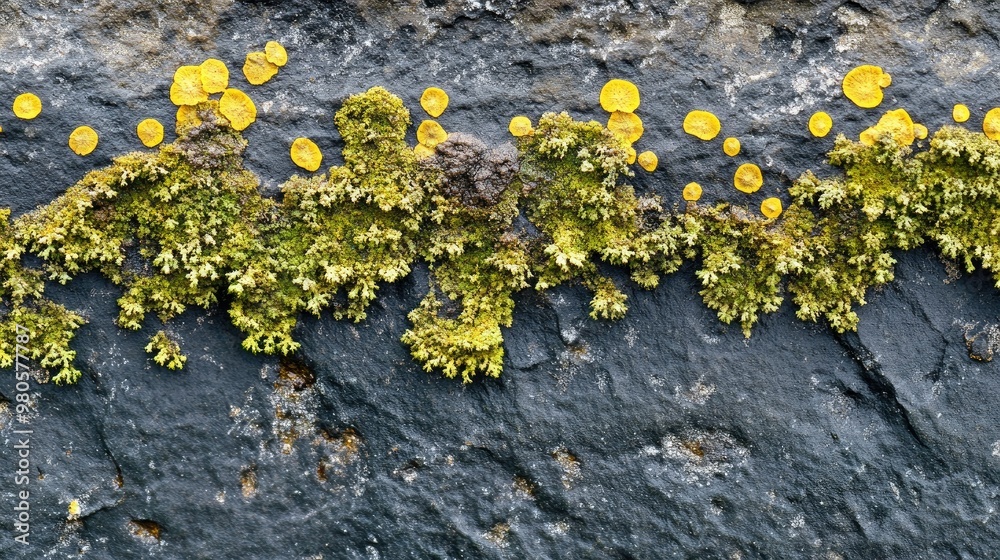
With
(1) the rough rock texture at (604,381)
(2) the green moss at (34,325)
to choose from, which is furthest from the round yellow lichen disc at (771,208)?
(2) the green moss at (34,325)

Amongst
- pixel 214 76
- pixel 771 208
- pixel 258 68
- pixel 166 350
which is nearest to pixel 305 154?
pixel 258 68

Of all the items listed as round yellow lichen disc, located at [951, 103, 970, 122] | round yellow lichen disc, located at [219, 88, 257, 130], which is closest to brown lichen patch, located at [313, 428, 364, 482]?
round yellow lichen disc, located at [219, 88, 257, 130]

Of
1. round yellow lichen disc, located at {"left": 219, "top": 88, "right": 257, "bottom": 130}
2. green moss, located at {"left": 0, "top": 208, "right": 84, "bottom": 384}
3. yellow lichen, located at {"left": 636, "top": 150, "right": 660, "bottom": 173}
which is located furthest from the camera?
yellow lichen, located at {"left": 636, "top": 150, "right": 660, "bottom": 173}

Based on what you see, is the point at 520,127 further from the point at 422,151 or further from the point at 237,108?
the point at 237,108

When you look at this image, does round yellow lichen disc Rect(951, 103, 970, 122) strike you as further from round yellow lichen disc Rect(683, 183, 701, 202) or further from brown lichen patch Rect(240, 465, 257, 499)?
brown lichen patch Rect(240, 465, 257, 499)

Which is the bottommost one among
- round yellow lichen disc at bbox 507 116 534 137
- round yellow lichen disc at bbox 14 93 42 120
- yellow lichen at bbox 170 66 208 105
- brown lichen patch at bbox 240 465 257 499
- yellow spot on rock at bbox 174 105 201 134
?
brown lichen patch at bbox 240 465 257 499

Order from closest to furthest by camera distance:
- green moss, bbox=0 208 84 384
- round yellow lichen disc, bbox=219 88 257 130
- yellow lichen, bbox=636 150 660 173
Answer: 1. green moss, bbox=0 208 84 384
2. round yellow lichen disc, bbox=219 88 257 130
3. yellow lichen, bbox=636 150 660 173

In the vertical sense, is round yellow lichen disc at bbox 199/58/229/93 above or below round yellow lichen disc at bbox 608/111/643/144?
below
